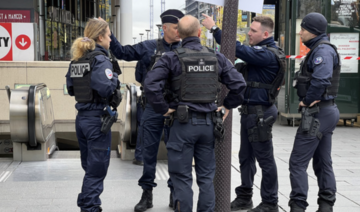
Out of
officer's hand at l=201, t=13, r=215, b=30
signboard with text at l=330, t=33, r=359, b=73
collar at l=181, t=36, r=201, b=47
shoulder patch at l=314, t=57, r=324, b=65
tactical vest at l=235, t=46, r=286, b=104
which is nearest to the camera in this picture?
collar at l=181, t=36, r=201, b=47

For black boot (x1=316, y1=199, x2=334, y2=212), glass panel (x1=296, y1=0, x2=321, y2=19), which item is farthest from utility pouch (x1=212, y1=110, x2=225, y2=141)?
glass panel (x1=296, y1=0, x2=321, y2=19)

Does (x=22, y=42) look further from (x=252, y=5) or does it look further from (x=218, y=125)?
(x=218, y=125)

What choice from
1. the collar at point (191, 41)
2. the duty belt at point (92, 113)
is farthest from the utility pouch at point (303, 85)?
the duty belt at point (92, 113)

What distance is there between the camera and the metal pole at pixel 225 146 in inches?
168

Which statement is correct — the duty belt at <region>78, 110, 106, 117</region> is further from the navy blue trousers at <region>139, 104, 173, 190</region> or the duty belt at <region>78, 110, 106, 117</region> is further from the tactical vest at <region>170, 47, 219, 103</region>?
the tactical vest at <region>170, 47, 219, 103</region>

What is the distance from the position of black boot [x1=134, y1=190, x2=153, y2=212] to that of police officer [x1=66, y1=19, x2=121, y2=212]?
506 mm

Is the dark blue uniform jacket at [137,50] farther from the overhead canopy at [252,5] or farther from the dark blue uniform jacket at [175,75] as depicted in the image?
the dark blue uniform jacket at [175,75]

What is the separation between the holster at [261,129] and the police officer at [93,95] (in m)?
1.31

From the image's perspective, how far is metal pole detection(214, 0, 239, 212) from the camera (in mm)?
4266

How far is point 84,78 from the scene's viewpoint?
4.53 metres

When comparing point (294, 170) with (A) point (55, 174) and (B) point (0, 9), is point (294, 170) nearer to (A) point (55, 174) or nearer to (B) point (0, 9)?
(A) point (55, 174)

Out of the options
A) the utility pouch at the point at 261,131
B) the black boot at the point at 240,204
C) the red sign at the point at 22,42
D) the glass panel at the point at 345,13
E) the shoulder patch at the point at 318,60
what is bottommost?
the black boot at the point at 240,204

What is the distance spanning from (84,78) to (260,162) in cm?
185

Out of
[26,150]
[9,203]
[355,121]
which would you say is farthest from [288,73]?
[9,203]
